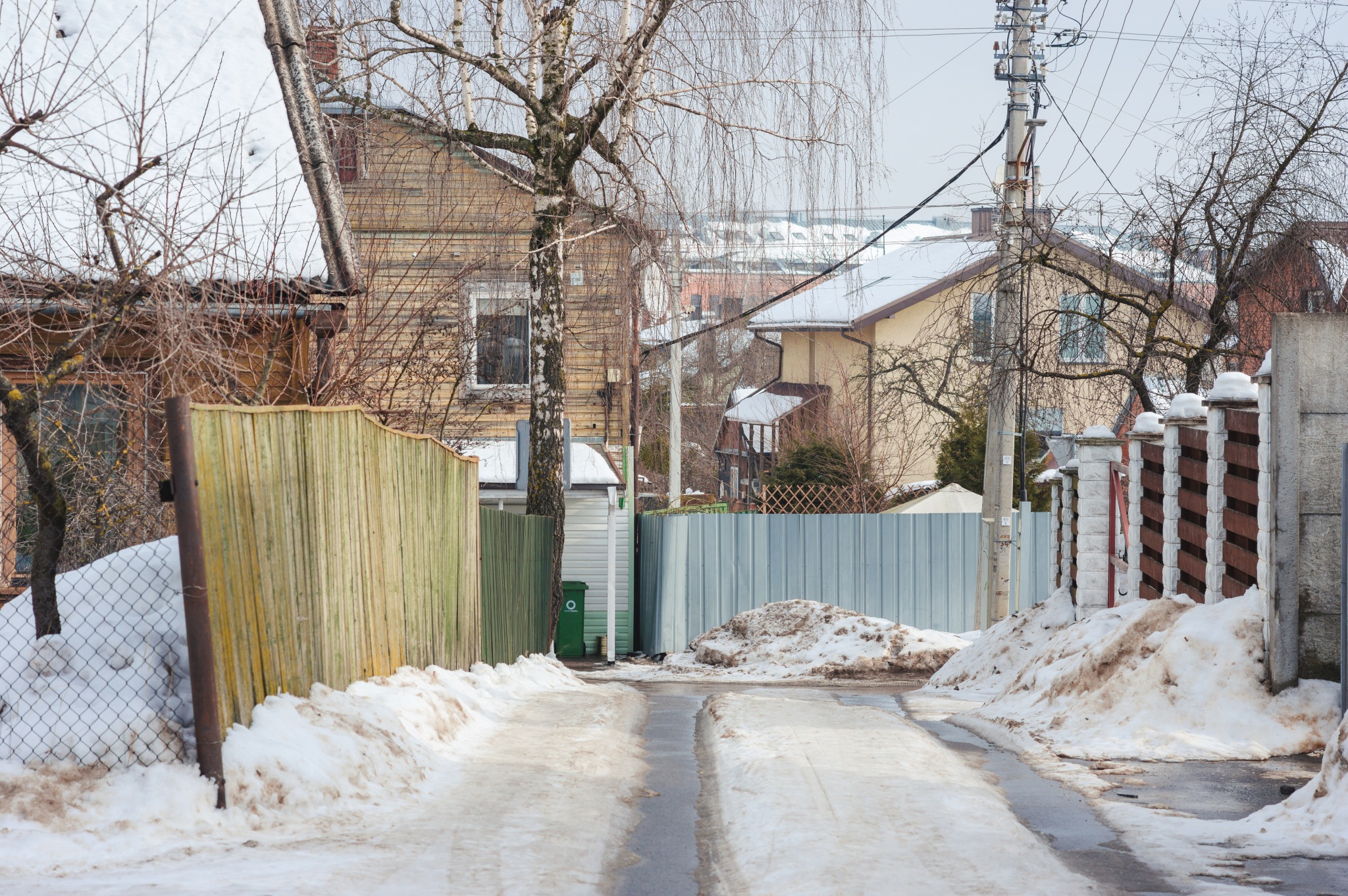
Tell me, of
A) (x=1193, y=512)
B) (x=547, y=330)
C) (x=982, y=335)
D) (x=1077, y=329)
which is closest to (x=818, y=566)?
(x=982, y=335)

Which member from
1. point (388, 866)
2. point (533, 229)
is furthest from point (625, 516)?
point (388, 866)

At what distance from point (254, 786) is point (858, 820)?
92.6 inches

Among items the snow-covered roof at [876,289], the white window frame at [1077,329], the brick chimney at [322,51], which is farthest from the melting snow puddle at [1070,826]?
the snow-covered roof at [876,289]

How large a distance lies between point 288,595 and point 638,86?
6294 mm

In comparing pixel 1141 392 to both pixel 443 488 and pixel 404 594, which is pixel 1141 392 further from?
pixel 404 594

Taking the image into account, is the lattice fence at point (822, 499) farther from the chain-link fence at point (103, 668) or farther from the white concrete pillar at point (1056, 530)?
the chain-link fence at point (103, 668)

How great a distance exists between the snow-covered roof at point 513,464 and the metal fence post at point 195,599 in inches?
456

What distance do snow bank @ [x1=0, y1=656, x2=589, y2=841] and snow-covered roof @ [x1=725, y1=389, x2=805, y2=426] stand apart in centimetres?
2741

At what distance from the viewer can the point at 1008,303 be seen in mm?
13484

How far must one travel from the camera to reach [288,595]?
→ 554 cm

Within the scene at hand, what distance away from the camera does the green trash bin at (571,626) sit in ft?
54.9

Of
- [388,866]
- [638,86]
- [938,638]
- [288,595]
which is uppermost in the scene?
[638,86]

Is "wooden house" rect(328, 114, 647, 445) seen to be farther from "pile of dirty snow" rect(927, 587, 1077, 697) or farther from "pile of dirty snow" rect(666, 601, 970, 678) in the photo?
"pile of dirty snow" rect(927, 587, 1077, 697)

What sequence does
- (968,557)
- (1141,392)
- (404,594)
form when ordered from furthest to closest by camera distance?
(968,557), (1141,392), (404,594)
